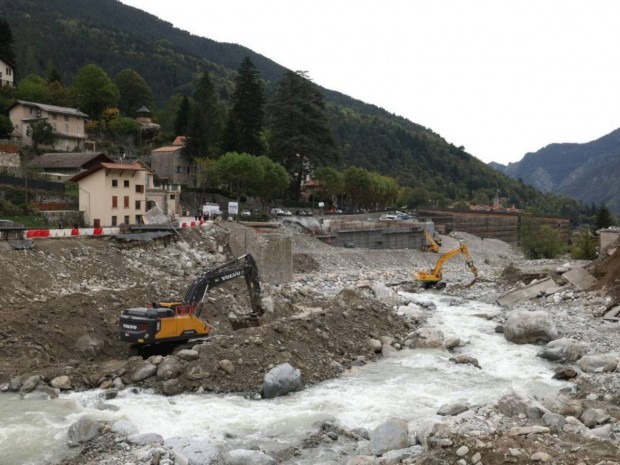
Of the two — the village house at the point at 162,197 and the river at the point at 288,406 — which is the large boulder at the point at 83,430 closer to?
the river at the point at 288,406

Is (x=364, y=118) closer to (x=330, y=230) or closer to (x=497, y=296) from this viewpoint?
(x=330, y=230)

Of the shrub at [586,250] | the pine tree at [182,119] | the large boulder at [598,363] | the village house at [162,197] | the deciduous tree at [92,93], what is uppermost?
the deciduous tree at [92,93]

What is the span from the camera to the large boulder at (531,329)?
21.8 meters

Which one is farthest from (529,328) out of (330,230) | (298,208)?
(298,208)

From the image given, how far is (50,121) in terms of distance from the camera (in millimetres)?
55531

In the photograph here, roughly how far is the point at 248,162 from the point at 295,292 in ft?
80.9

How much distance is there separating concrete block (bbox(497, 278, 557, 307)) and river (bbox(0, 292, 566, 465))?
11977 millimetres

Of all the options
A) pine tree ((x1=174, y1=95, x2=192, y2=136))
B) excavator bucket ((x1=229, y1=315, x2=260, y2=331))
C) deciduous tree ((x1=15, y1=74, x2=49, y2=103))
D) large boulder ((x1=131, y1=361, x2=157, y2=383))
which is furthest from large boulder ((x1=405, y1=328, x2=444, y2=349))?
pine tree ((x1=174, y1=95, x2=192, y2=136))

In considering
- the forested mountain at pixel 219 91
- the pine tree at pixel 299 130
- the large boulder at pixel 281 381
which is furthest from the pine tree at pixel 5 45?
the large boulder at pixel 281 381

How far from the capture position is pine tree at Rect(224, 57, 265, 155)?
212 ft

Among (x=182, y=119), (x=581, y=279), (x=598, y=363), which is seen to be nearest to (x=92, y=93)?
(x=182, y=119)

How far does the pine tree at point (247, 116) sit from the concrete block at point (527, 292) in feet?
128

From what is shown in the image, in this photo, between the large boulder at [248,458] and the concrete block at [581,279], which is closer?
the large boulder at [248,458]

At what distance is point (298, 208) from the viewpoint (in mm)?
66688
